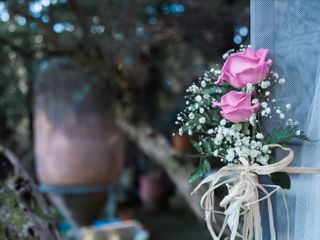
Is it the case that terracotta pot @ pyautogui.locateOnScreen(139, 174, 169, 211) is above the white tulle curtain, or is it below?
below

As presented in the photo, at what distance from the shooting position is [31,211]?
1085 mm

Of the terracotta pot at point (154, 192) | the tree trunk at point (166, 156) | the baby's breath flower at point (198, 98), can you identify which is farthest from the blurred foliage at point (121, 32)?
the terracotta pot at point (154, 192)

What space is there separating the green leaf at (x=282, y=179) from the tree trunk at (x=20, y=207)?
0.60m

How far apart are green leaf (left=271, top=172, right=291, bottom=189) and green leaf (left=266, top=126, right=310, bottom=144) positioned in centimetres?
5

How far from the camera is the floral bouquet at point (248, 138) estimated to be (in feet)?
2.28

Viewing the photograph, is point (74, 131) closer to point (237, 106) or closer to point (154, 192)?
point (237, 106)

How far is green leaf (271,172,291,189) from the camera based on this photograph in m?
0.71

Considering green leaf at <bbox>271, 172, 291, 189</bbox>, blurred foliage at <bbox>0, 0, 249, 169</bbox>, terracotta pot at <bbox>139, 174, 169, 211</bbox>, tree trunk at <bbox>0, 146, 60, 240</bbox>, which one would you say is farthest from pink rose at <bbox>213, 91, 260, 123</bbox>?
terracotta pot at <bbox>139, 174, 169, 211</bbox>

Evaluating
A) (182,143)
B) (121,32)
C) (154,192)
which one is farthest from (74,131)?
(154,192)

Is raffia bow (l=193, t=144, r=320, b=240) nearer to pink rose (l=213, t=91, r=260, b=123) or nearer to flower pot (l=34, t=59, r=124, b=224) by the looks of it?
pink rose (l=213, t=91, r=260, b=123)

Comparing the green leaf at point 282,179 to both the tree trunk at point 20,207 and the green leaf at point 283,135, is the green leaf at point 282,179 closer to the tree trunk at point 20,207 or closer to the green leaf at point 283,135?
the green leaf at point 283,135

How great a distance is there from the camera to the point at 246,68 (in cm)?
69

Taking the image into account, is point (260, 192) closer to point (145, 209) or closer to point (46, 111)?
point (46, 111)

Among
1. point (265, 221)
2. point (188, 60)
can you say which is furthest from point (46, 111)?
point (265, 221)
